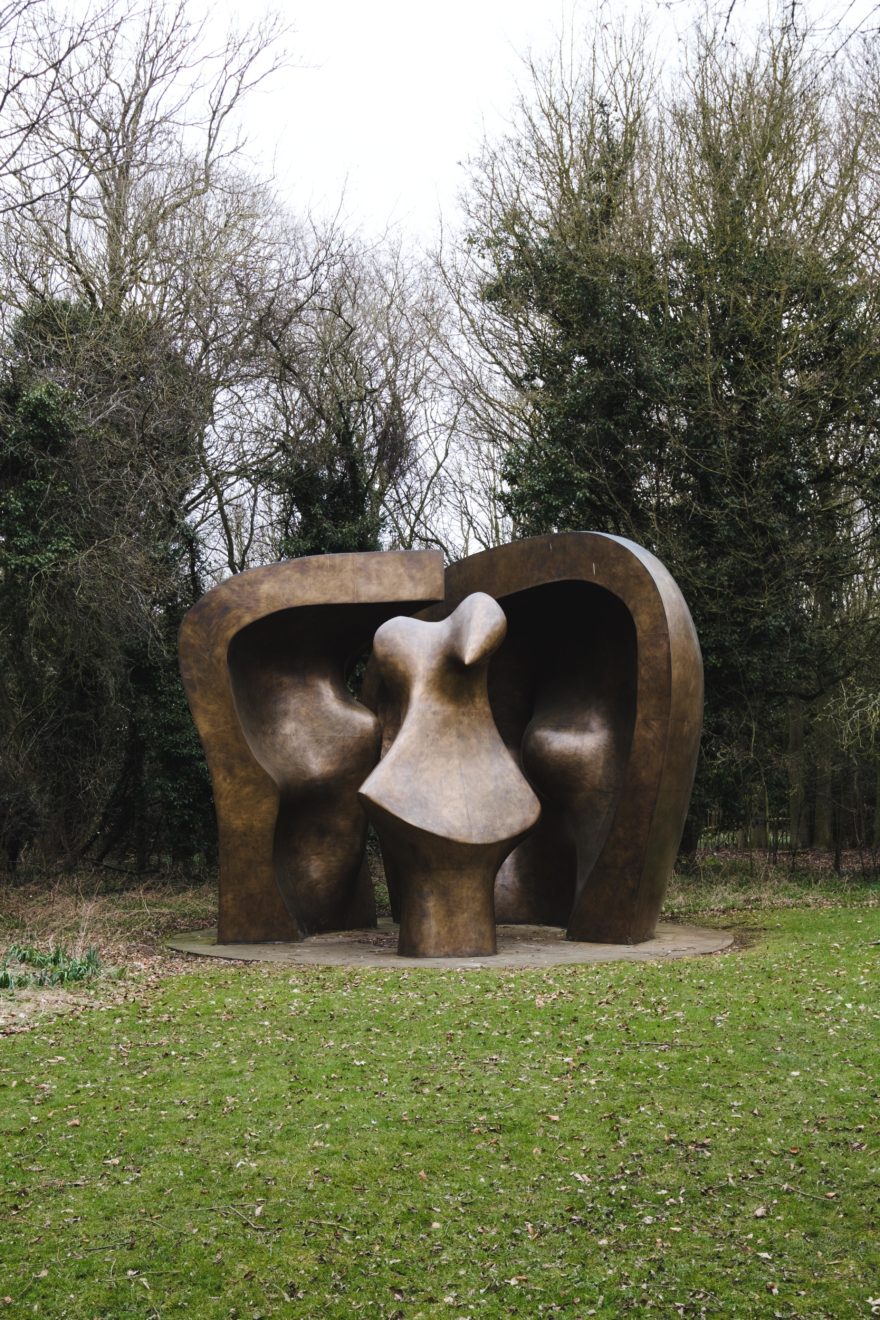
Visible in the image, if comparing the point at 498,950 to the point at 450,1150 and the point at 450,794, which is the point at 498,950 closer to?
the point at 450,794

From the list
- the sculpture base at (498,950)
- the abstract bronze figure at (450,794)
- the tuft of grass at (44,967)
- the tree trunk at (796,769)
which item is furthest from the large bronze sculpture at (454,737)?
the tree trunk at (796,769)

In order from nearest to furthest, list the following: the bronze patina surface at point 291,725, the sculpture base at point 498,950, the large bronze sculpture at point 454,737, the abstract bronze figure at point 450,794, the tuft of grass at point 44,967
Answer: the tuft of grass at point 44,967 → the sculpture base at point 498,950 → the abstract bronze figure at point 450,794 → the large bronze sculpture at point 454,737 → the bronze patina surface at point 291,725

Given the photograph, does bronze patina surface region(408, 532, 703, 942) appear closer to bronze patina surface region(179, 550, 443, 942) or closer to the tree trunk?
bronze patina surface region(179, 550, 443, 942)

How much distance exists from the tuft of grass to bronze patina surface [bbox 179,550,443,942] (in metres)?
1.62

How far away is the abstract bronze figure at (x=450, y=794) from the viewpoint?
9.93m

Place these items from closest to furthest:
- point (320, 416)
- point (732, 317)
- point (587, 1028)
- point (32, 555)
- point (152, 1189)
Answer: point (152, 1189) < point (587, 1028) < point (32, 555) < point (732, 317) < point (320, 416)

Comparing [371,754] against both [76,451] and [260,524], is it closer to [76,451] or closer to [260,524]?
[76,451]

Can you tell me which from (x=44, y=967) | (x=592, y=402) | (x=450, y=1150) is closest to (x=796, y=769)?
(x=592, y=402)

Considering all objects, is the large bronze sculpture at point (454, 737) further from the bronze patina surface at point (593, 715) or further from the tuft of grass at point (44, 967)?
the tuft of grass at point (44, 967)

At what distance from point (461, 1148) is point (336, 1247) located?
102 centimetres

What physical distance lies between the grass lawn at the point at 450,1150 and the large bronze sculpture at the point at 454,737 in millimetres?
1814

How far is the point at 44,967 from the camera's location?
957 centimetres

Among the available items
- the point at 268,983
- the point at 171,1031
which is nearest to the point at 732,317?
the point at 268,983

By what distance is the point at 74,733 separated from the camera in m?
18.2
